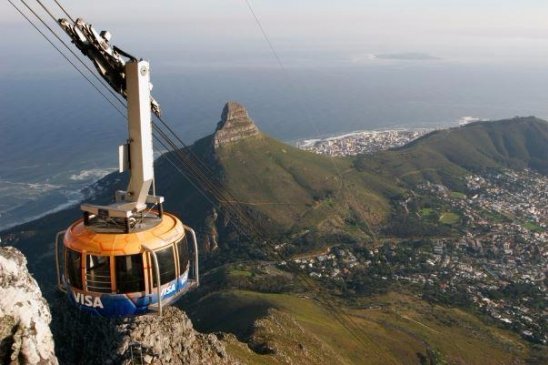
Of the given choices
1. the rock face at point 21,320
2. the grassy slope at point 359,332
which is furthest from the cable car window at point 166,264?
the grassy slope at point 359,332

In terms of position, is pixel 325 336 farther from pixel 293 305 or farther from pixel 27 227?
pixel 27 227

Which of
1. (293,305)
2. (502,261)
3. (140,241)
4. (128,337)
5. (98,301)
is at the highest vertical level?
(140,241)

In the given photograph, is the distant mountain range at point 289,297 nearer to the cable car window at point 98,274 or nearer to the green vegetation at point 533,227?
the cable car window at point 98,274

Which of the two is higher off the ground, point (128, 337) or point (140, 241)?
point (140, 241)

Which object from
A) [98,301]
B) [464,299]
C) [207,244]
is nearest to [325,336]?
[464,299]

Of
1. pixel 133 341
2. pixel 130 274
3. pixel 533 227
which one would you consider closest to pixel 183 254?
pixel 130 274

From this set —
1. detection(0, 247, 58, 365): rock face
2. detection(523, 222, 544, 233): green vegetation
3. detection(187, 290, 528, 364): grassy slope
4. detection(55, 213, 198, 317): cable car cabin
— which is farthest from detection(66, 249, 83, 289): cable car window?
detection(523, 222, 544, 233): green vegetation

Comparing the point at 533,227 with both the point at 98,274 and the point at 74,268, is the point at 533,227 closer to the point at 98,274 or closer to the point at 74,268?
the point at 98,274
